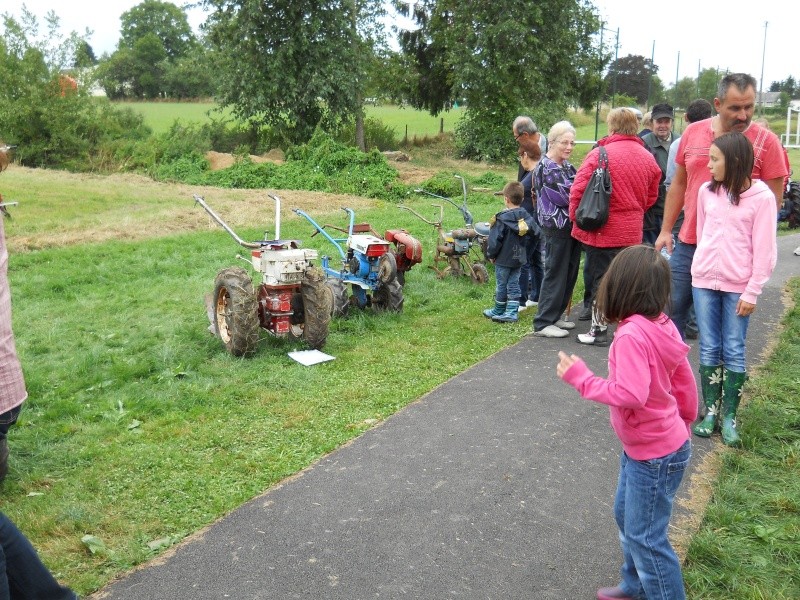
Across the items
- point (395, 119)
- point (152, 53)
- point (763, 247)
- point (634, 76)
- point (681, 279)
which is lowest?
point (681, 279)

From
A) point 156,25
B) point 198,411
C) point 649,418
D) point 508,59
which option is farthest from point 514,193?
point 156,25

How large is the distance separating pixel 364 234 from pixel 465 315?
140 centimetres

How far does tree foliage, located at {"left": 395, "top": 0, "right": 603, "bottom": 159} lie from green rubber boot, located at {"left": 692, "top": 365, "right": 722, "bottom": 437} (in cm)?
2474

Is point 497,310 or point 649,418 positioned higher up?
point 649,418

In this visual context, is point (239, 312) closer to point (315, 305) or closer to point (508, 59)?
point (315, 305)

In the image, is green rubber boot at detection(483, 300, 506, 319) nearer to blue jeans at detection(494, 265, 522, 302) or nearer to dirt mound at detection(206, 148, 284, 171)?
blue jeans at detection(494, 265, 522, 302)

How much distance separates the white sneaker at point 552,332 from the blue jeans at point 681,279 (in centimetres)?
170

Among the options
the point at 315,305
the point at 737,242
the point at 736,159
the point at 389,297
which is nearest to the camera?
the point at 736,159

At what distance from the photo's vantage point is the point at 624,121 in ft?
21.8

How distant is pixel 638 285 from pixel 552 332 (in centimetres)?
436

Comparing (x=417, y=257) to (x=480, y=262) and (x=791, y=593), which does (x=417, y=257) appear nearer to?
(x=480, y=262)

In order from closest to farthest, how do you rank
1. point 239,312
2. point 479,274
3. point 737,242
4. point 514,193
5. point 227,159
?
point 737,242, point 239,312, point 514,193, point 479,274, point 227,159

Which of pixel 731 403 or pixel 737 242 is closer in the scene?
pixel 737 242

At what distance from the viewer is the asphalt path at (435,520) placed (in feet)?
11.3
